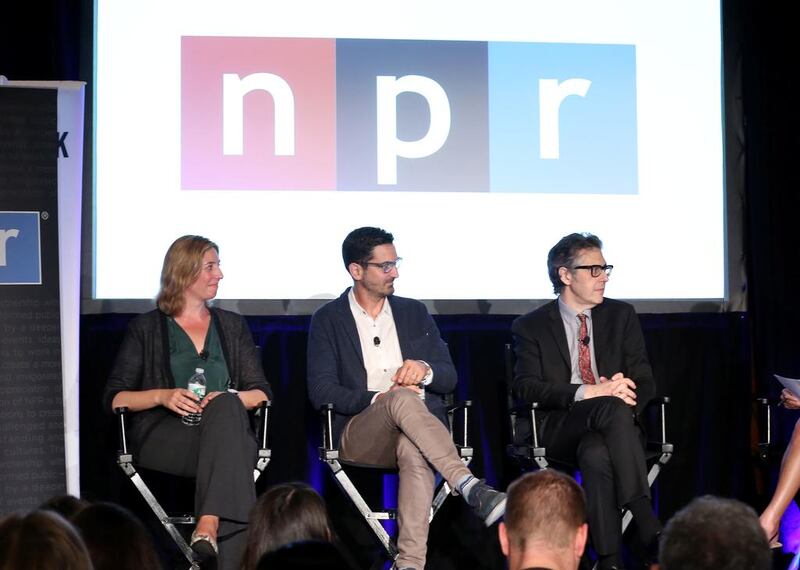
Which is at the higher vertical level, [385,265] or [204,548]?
[385,265]

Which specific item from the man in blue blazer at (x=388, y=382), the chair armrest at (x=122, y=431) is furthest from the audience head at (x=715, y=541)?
the chair armrest at (x=122, y=431)

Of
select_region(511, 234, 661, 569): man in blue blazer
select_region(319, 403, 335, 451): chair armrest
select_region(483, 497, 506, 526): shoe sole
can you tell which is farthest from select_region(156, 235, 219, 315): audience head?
select_region(483, 497, 506, 526): shoe sole

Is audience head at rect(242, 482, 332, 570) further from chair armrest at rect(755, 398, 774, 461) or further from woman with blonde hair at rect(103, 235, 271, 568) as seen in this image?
chair armrest at rect(755, 398, 774, 461)

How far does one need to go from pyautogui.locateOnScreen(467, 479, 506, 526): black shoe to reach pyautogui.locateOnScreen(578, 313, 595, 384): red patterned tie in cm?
96

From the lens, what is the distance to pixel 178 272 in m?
4.15

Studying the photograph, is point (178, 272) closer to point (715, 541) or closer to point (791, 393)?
point (791, 393)

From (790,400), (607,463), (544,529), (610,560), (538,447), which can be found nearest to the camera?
(544,529)

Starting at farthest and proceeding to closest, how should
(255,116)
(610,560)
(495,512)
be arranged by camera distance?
1. (255,116)
2. (610,560)
3. (495,512)

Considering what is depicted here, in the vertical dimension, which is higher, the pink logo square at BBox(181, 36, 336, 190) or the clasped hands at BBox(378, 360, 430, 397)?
the pink logo square at BBox(181, 36, 336, 190)

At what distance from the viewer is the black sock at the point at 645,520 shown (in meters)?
3.51

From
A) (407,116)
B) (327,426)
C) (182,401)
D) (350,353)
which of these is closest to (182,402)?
(182,401)

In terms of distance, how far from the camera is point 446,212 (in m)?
4.89

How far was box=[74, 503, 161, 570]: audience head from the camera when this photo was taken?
1.82 metres

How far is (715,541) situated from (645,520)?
206cm
